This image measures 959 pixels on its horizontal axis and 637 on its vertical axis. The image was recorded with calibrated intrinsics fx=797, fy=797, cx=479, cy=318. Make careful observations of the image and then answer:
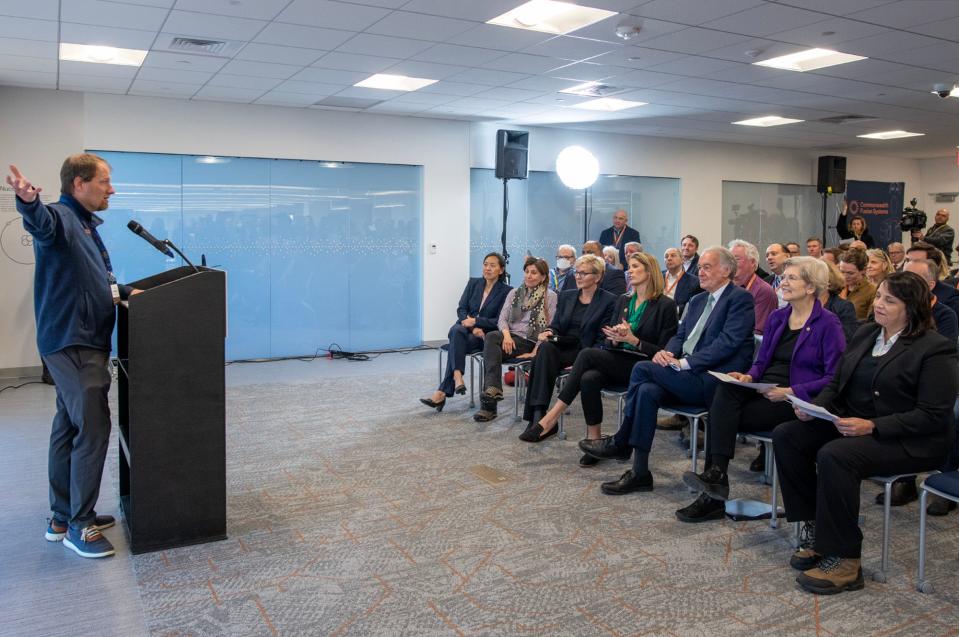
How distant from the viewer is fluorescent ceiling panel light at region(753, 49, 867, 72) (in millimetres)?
7074

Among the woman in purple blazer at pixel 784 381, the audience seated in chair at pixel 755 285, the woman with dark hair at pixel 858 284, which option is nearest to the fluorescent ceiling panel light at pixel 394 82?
the audience seated in chair at pixel 755 285

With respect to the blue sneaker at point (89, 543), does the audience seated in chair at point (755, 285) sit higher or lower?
higher

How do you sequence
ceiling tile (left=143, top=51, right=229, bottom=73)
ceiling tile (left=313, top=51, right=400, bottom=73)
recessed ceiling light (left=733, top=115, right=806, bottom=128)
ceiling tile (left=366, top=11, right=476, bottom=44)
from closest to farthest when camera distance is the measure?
ceiling tile (left=366, top=11, right=476, bottom=44) < ceiling tile (left=143, top=51, right=229, bottom=73) < ceiling tile (left=313, top=51, right=400, bottom=73) < recessed ceiling light (left=733, top=115, right=806, bottom=128)

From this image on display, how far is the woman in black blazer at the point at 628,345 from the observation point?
505 centimetres

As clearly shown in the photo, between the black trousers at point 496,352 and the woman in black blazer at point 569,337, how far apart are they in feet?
1.33

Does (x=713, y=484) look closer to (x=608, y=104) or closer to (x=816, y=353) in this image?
(x=816, y=353)

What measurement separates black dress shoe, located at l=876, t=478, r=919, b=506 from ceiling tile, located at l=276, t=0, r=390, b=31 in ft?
14.5

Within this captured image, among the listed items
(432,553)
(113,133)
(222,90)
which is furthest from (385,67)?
(432,553)

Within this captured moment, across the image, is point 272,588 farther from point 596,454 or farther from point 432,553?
point 596,454

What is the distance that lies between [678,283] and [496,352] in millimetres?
1697

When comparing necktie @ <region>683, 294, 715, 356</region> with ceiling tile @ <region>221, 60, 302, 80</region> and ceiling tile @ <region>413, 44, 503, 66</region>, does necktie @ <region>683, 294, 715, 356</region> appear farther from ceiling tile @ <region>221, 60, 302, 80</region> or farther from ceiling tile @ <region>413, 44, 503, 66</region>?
ceiling tile @ <region>221, 60, 302, 80</region>

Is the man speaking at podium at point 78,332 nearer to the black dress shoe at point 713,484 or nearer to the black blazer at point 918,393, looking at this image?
the black dress shoe at point 713,484

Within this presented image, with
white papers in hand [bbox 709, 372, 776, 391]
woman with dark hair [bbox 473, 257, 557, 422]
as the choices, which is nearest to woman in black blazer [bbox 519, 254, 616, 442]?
woman with dark hair [bbox 473, 257, 557, 422]

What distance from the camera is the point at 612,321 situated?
5438 mm
